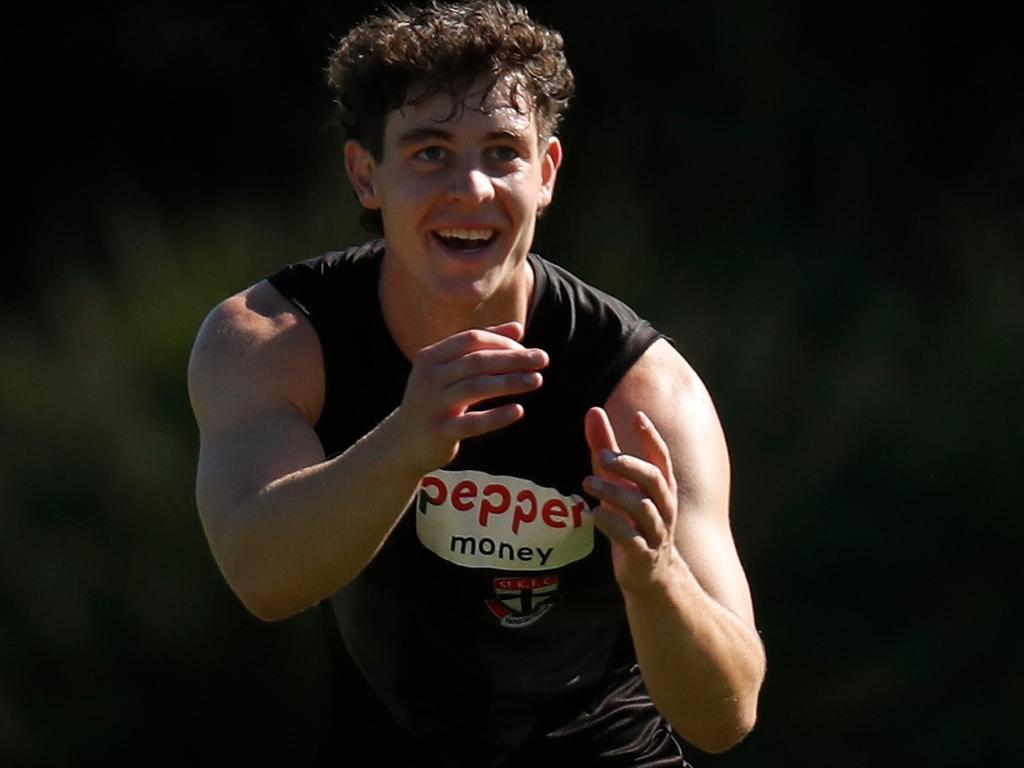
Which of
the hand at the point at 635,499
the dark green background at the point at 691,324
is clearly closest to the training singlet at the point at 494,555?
the hand at the point at 635,499

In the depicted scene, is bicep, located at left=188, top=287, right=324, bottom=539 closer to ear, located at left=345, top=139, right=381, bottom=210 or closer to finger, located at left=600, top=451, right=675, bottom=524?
ear, located at left=345, top=139, right=381, bottom=210

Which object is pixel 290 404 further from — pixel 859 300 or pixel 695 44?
pixel 695 44

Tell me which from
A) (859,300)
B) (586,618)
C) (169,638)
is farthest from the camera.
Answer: (859,300)

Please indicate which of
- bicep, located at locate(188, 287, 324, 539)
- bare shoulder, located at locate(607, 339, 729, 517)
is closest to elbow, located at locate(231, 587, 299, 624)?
bicep, located at locate(188, 287, 324, 539)

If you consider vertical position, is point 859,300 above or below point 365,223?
below

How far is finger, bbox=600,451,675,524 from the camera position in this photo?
3061 millimetres

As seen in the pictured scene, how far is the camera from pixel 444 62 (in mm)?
3740

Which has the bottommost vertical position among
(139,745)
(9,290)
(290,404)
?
(139,745)

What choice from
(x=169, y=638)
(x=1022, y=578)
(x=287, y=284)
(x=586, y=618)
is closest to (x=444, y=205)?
(x=287, y=284)

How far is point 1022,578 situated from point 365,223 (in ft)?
11.1

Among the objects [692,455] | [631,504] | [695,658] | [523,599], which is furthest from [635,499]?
[523,599]

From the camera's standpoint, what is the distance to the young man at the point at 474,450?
3.47 metres

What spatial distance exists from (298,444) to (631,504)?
65 cm

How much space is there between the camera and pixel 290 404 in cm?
362
